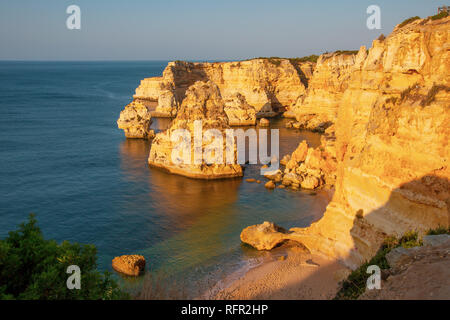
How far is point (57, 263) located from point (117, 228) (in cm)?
1946

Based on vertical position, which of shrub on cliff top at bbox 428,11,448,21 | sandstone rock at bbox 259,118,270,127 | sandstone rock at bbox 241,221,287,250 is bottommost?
sandstone rock at bbox 241,221,287,250

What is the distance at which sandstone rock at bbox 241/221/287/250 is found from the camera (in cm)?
2531

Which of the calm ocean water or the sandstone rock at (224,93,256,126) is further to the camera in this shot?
the sandstone rock at (224,93,256,126)

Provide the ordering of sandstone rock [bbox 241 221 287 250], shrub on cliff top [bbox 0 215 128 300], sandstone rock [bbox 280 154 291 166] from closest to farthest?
1. shrub on cliff top [bbox 0 215 128 300]
2. sandstone rock [bbox 241 221 287 250]
3. sandstone rock [bbox 280 154 291 166]

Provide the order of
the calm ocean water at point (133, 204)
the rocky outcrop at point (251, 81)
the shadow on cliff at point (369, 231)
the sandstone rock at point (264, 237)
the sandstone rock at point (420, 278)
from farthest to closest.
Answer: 1. the rocky outcrop at point (251, 81)
2. the calm ocean water at point (133, 204)
3. the sandstone rock at point (264, 237)
4. the shadow on cliff at point (369, 231)
5. the sandstone rock at point (420, 278)

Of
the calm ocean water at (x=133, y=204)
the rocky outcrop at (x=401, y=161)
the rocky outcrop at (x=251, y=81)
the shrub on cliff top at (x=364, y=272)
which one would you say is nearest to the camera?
the shrub on cliff top at (x=364, y=272)

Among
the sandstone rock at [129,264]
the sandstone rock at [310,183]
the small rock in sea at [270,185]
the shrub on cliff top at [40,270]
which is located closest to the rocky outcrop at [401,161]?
the sandstone rock at [129,264]

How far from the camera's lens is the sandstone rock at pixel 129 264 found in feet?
74.9

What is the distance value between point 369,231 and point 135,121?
50.3 m

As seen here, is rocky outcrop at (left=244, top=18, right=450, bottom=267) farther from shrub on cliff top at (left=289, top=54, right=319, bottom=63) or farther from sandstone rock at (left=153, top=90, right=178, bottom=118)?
shrub on cliff top at (left=289, top=54, right=319, bottom=63)

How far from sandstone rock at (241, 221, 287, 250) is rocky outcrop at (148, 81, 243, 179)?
55.0ft

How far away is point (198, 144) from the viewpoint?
42781mm

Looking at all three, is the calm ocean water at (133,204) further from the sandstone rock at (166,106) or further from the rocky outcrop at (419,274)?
the sandstone rock at (166,106)

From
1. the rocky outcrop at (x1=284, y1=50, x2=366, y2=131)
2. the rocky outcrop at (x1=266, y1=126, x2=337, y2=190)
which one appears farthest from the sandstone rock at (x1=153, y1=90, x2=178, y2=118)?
the rocky outcrop at (x1=266, y1=126, x2=337, y2=190)
